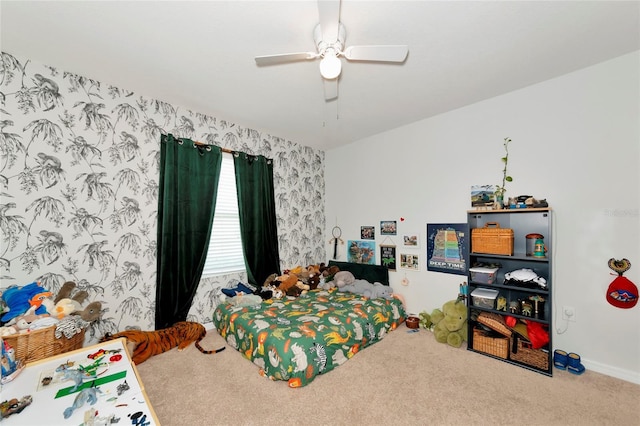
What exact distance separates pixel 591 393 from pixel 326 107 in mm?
3436

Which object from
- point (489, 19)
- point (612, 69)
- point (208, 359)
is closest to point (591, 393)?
point (612, 69)

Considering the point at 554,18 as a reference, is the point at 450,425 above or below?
below

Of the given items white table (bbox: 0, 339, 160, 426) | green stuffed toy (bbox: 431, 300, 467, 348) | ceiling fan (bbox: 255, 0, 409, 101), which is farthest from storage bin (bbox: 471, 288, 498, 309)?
white table (bbox: 0, 339, 160, 426)

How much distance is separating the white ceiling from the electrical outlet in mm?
2153

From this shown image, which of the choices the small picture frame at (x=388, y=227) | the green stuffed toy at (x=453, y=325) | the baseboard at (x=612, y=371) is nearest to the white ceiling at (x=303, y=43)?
the small picture frame at (x=388, y=227)

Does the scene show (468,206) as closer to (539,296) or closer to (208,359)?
(539,296)

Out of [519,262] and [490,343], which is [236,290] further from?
[519,262]

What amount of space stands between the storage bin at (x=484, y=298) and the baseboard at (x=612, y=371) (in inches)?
32.1

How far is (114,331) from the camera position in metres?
2.59

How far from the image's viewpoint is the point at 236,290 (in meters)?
3.34

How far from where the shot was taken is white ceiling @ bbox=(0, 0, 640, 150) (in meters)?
1.67

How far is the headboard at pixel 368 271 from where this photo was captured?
12.0ft

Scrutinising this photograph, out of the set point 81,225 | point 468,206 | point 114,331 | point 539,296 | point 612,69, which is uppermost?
point 612,69

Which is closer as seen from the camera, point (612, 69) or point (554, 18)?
point (554, 18)
